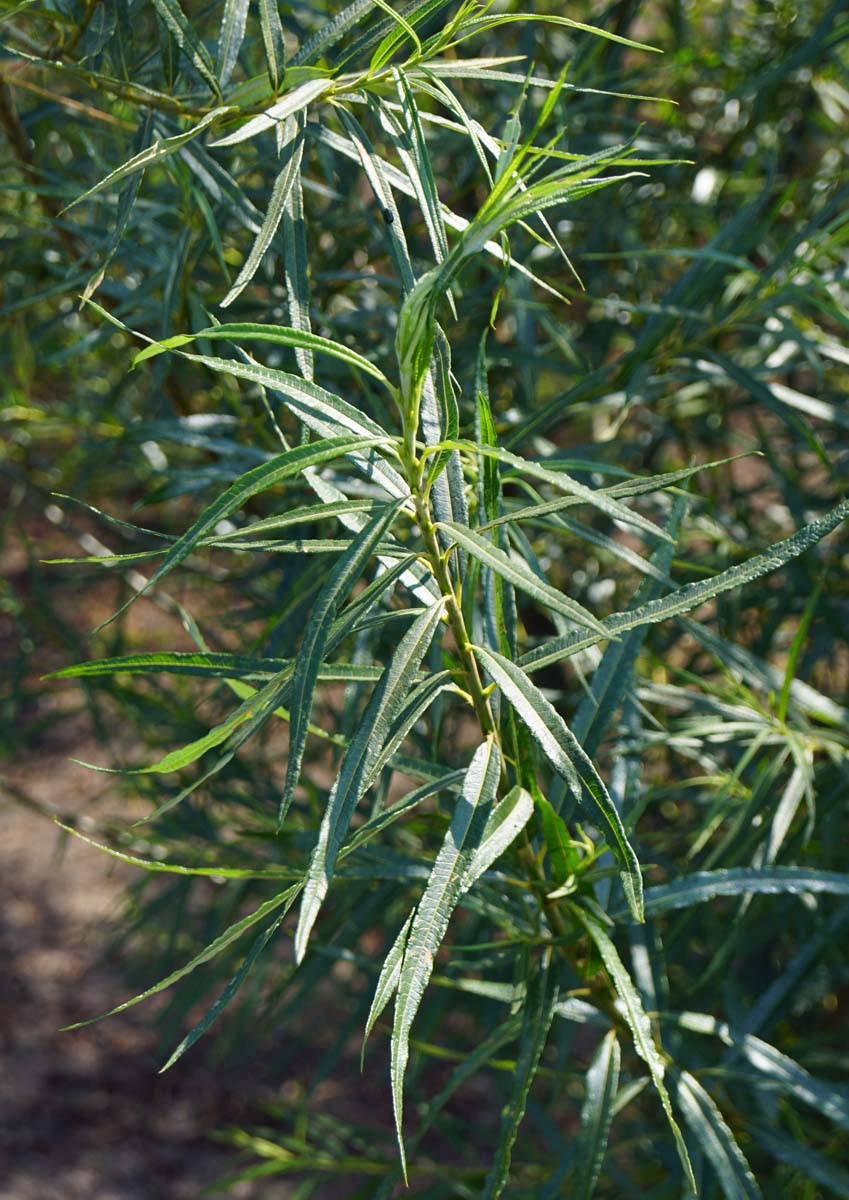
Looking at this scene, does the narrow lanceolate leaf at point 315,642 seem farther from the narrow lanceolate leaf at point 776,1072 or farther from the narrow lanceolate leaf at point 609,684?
the narrow lanceolate leaf at point 776,1072

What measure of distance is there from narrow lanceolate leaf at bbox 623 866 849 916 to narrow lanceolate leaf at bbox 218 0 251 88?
0.50 m

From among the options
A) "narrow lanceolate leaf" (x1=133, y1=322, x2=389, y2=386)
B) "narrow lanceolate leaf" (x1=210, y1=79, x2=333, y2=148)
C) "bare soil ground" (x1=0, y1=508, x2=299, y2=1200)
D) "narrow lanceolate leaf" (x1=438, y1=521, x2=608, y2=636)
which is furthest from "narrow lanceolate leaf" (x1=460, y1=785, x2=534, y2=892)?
"bare soil ground" (x1=0, y1=508, x2=299, y2=1200)

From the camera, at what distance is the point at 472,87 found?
1.29 meters

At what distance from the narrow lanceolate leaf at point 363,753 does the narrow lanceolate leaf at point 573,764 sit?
4cm

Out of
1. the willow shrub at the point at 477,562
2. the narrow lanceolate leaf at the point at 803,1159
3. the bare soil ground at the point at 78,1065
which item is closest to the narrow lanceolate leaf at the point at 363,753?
the willow shrub at the point at 477,562

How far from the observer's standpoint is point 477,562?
1.88ft

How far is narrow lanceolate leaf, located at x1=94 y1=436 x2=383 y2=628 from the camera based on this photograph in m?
0.44

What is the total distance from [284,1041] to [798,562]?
1.42 metres

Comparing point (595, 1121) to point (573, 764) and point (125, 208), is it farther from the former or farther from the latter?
point (125, 208)

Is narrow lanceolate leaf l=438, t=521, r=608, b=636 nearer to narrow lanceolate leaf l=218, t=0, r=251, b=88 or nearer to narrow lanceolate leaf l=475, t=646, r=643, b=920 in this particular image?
narrow lanceolate leaf l=475, t=646, r=643, b=920

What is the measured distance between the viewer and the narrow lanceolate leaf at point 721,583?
0.50 meters

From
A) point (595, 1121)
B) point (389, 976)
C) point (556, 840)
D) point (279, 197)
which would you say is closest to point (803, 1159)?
point (595, 1121)

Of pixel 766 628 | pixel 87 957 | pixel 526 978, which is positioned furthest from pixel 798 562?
pixel 87 957

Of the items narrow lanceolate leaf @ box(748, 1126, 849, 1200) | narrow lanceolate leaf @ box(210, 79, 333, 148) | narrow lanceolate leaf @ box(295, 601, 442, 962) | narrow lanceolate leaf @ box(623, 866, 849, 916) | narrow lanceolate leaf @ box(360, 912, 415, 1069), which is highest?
narrow lanceolate leaf @ box(210, 79, 333, 148)
